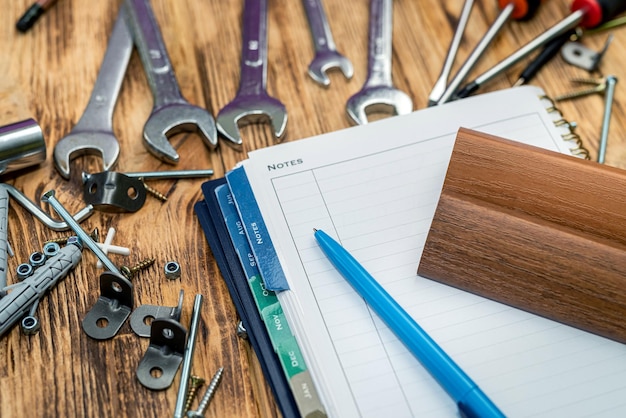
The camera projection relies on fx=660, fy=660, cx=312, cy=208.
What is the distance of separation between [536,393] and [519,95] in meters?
0.40

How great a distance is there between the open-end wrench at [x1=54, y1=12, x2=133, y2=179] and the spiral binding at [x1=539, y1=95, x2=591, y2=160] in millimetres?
570

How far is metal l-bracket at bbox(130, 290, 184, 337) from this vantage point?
2.35 feet

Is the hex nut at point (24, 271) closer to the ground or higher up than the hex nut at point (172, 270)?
higher up

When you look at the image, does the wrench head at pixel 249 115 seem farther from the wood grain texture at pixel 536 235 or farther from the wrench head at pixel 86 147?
the wood grain texture at pixel 536 235

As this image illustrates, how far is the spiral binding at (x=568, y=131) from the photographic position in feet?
2.70

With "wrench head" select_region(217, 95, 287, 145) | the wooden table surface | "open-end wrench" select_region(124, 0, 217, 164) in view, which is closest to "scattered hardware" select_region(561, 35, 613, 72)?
the wooden table surface

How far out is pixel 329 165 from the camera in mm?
A: 809

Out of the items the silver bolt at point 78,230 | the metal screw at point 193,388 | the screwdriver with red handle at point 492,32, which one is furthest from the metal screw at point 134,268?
the screwdriver with red handle at point 492,32

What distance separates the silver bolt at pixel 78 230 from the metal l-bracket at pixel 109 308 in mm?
26

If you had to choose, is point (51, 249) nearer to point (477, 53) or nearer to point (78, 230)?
point (78, 230)

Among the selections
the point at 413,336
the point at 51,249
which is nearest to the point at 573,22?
the point at 413,336

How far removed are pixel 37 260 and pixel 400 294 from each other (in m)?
0.41

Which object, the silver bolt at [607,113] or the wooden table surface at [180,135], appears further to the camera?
the silver bolt at [607,113]

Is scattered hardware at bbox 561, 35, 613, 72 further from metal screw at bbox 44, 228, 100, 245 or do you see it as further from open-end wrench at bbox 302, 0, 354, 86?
metal screw at bbox 44, 228, 100, 245
